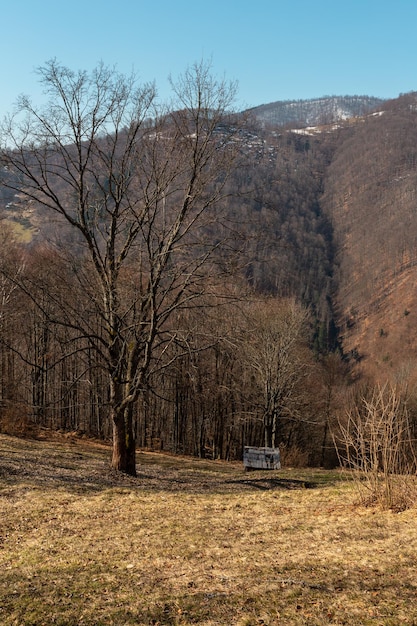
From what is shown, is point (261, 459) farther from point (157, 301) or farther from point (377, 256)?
point (377, 256)

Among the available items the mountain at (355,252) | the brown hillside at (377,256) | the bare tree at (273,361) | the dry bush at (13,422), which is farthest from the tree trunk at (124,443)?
the brown hillside at (377,256)

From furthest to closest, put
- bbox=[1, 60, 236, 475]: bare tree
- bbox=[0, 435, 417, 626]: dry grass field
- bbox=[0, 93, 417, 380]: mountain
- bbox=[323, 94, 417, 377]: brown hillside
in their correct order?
bbox=[323, 94, 417, 377]: brown hillside < bbox=[0, 93, 417, 380]: mountain < bbox=[1, 60, 236, 475]: bare tree < bbox=[0, 435, 417, 626]: dry grass field

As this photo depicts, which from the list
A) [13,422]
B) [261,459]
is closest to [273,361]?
[261,459]

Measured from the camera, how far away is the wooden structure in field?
14281 millimetres

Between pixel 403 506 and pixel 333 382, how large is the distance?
31558mm

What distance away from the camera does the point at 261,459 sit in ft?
47.1

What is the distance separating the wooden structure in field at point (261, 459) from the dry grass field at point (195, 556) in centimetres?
373

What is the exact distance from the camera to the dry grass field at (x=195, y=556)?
13.4 feet

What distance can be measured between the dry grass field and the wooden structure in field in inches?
147

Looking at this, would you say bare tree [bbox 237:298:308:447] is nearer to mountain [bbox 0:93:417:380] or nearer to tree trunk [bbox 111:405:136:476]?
tree trunk [bbox 111:405:136:476]

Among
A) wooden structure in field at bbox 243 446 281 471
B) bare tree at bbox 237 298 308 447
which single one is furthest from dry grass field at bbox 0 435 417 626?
bare tree at bbox 237 298 308 447

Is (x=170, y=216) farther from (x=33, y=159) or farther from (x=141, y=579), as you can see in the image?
(x=141, y=579)

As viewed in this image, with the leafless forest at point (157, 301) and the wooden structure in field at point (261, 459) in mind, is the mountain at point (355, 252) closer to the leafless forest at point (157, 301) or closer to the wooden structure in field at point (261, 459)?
the leafless forest at point (157, 301)

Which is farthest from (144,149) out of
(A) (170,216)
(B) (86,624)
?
(B) (86,624)
